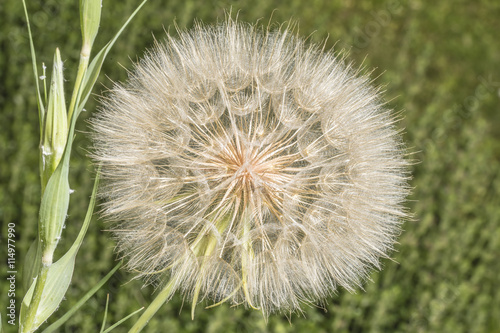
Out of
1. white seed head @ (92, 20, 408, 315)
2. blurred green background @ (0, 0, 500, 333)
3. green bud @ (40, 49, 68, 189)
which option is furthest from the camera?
blurred green background @ (0, 0, 500, 333)

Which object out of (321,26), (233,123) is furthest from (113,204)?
(321,26)

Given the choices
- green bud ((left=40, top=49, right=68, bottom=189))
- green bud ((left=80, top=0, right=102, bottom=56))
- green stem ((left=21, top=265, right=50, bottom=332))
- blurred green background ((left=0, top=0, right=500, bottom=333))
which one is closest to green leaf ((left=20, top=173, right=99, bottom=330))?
green stem ((left=21, top=265, right=50, bottom=332))

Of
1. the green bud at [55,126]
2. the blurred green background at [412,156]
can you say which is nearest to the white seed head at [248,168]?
the green bud at [55,126]

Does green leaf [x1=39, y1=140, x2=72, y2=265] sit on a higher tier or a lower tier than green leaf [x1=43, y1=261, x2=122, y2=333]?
higher

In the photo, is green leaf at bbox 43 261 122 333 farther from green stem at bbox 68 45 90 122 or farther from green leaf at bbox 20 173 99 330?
green stem at bbox 68 45 90 122

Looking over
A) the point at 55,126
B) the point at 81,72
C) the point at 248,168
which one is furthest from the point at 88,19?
the point at 248,168

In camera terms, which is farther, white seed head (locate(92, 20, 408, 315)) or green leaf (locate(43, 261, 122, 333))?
white seed head (locate(92, 20, 408, 315))

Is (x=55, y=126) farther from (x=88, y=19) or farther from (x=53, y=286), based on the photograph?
(x=53, y=286)

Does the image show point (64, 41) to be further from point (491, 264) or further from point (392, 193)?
point (491, 264)
